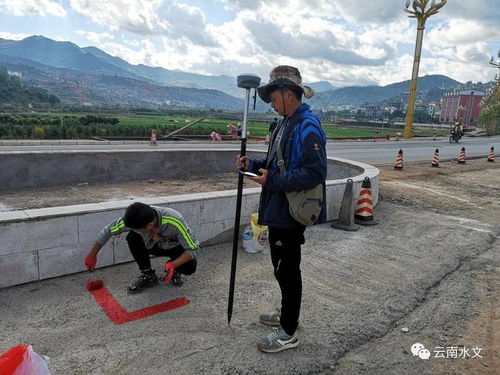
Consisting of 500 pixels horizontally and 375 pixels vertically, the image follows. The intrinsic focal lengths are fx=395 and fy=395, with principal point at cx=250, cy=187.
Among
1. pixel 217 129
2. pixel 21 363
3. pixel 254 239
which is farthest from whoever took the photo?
pixel 217 129

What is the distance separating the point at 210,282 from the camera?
4074 mm

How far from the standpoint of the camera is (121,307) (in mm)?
3494

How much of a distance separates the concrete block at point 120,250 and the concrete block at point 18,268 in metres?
0.78

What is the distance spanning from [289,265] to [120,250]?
2.32 meters

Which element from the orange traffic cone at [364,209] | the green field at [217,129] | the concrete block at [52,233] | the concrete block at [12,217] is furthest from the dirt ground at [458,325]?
the green field at [217,129]

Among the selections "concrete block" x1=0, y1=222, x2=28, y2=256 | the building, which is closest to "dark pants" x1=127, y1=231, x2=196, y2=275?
"concrete block" x1=0, y1=222, x2=28, y2=256

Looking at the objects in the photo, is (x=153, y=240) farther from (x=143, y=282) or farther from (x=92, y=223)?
(x=92, y=223)

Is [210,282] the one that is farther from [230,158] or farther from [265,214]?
[230,158]

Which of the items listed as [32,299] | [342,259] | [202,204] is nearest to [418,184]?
[342,259]

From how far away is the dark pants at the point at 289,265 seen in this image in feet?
9.11

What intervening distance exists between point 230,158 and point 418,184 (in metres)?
5.42

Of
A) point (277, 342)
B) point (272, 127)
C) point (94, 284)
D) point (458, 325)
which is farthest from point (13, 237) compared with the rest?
point (272, 127)

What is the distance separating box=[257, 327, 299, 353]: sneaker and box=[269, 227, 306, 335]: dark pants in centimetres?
8

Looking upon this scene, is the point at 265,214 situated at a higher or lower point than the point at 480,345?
higher
